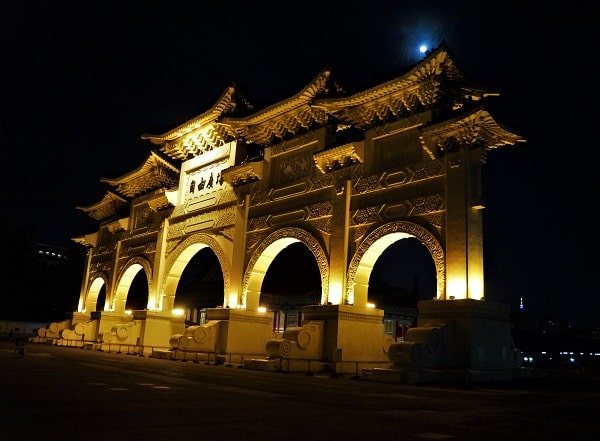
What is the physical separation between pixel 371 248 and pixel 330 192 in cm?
247

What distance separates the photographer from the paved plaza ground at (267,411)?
504 cm

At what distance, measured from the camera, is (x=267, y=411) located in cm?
660

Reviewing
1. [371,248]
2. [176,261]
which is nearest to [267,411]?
[371,248]

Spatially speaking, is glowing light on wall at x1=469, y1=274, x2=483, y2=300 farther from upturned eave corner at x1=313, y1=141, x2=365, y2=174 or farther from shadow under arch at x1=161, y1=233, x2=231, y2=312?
shadow under arch at x1=161, y1=233, x2=231, y2=312

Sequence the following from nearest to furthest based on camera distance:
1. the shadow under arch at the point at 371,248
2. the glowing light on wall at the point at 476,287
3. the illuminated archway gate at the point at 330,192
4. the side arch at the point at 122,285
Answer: the glowing light on wall at the point at 476,287
the illuminated archway gate at the point at 330,192
the shadow under arch at the point at 371,248
the side arch at the point at 122,285

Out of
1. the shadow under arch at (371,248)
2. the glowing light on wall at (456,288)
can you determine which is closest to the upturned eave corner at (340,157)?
the shadow under arch at (371,248)

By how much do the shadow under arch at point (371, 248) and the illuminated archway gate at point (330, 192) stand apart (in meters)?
0.04

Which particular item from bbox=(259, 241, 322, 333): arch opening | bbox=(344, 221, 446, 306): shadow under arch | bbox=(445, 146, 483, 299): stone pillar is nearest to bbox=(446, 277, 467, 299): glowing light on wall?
bbox=(445, 146, 483, 299): stone pillar

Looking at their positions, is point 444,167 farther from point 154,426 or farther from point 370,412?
point 154,426

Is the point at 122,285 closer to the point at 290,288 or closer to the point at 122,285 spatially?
the point at 122,285

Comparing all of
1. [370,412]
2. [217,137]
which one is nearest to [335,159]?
[217,137]

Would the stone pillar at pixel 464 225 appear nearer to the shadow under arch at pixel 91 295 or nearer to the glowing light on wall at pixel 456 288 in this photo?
the glowing light on wall at pixel 456 288

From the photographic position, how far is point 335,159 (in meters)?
16.9

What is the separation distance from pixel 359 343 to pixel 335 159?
5.45 meters
